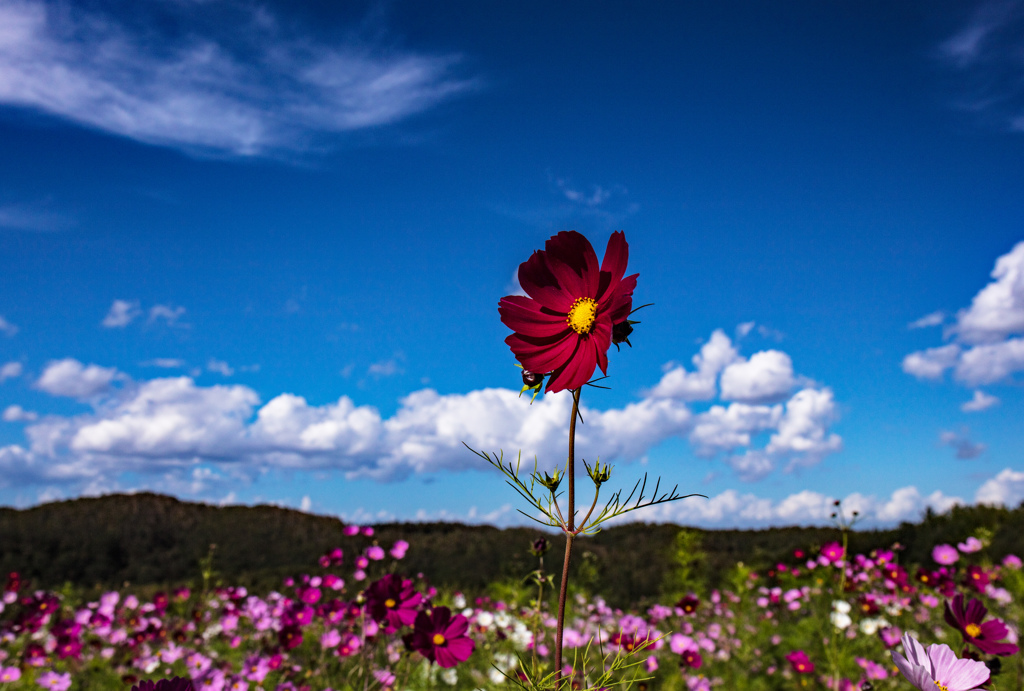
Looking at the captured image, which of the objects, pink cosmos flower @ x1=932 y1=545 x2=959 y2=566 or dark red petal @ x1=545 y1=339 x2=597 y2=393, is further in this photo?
pink cosmos flower @ x1=932 y1=545 x2=959 y2=566

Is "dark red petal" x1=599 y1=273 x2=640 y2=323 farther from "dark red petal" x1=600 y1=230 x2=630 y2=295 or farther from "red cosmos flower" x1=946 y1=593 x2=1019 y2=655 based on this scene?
Answer: "red cosmos flower" x1=946 y1=593 x2=1019 y2=655

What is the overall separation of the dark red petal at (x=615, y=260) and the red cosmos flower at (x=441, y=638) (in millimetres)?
1668

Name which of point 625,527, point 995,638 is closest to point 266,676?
point 995,638

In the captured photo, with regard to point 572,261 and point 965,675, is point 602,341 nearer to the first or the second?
point 572,261

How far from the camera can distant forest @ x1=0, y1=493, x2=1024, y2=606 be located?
300 inches

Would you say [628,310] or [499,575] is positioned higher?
[628,310]

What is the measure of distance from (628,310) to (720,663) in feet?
15.2

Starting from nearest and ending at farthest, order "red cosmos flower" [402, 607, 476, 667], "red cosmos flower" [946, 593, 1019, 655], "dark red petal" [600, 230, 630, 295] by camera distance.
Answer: "dark red petal" [600, 230, 630, 295], "red cosmos flower" [946, 593, 1019, 655], "red cosmos flower" [402, 607, 476, 667]

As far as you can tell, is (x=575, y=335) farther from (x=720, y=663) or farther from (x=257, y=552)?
(x=257, y=552)

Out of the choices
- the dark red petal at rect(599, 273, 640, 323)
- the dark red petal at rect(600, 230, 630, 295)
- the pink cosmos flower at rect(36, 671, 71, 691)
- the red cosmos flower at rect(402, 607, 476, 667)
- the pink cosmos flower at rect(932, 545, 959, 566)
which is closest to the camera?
the dark red petal at rect(599, 273, 640, 323)

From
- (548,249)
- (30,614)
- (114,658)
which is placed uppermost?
(548,249)

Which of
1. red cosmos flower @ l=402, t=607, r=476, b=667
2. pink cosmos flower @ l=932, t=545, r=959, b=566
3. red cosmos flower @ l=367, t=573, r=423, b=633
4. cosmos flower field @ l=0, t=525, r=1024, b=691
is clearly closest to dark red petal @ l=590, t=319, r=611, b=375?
red cosmos flower @ l=402, t=607, r=476, b=667

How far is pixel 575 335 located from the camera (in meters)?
1.28

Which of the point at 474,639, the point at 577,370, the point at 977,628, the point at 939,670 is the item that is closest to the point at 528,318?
the point at 577,370
